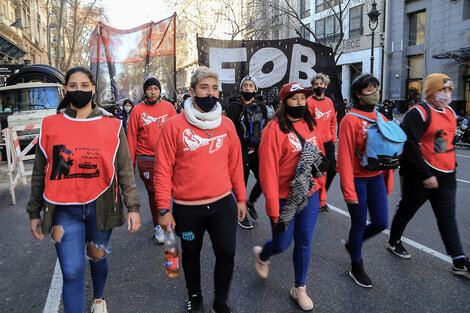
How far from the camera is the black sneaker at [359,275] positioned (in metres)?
3.36

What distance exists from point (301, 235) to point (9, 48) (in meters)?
29.3

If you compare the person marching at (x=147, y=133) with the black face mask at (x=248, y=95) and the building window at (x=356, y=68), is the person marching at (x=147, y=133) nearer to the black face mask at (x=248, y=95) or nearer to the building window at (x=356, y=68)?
the black face mask at (x=248, y=95)

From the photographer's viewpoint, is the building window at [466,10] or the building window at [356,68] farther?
the building window at [356,68]

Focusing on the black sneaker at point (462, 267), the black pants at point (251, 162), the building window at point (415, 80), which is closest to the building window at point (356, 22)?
the building window at point (415, 80)

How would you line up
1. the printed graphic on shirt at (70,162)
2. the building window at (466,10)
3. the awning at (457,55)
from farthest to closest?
the building window at (466,10) → the awning at (457,55) → the printed graphic on shirt at (70,162)

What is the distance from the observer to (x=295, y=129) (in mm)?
3029

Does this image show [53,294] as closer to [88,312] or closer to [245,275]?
[88,312]

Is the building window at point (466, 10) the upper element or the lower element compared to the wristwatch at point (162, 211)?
upper

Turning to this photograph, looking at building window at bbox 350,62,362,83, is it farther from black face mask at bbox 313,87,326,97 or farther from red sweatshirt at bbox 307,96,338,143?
black face mask at bbox 313,87,326,97

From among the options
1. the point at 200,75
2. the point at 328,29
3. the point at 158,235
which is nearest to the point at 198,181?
the point at 200,75

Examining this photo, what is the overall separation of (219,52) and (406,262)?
17.6ft

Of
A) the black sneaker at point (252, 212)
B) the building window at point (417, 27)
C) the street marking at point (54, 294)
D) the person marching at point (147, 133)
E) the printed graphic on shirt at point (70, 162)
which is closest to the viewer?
the printed graphic on shirt at point (70, 162)

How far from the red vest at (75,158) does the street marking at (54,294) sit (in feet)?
4.17

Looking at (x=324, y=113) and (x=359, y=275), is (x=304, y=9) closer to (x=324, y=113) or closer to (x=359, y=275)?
(x=324, y=113)
